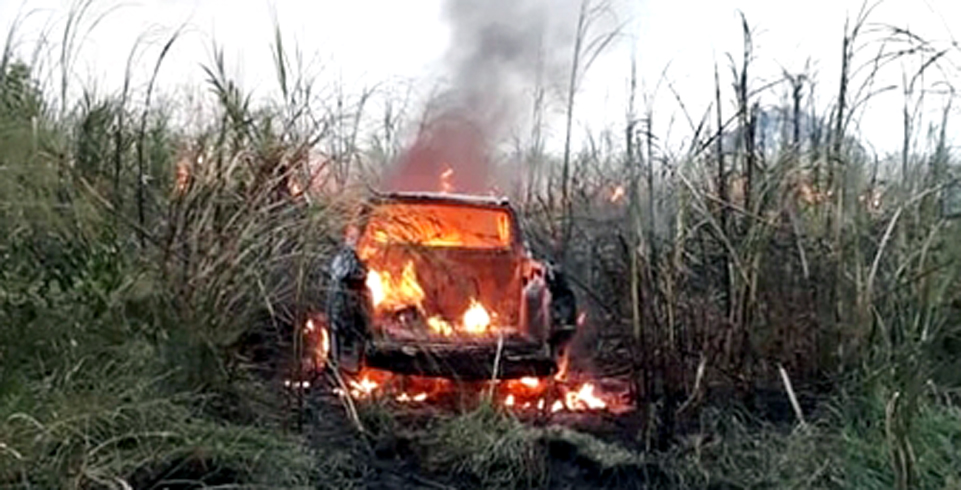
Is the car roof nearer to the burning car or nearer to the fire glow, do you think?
the burning car

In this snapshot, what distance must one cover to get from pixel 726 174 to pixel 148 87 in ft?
10.4

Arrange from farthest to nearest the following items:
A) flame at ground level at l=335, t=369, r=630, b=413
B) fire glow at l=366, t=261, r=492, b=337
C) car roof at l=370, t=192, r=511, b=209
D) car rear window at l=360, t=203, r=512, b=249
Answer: car roof at l=370, t=192, r=511, b=209 → fire glow at l=366, t=261, r=492, b=337 → flame at ground level at l=335, t=369, r=630, b=413 → car rear window at l=360, t=203, r=512, b=249

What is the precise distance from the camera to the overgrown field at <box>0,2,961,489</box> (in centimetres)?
566

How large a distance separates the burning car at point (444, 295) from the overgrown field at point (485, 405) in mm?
423

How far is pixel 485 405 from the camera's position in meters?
7.12

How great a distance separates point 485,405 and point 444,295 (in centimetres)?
125

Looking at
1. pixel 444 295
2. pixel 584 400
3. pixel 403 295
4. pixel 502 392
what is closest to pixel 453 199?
pixel 444 295

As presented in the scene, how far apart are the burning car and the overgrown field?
0.42m

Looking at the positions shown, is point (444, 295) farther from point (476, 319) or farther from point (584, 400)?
point (584, 400)

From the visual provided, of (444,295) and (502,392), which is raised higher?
(444,295)

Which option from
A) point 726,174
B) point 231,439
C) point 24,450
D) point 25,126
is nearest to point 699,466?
point 726,174

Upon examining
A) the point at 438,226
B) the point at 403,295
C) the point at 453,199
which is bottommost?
the point at 403,295

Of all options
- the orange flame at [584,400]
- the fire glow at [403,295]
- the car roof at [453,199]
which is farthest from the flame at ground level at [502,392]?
the car roof at [453,199]

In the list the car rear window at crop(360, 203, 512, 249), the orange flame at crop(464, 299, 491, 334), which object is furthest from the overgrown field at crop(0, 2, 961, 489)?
the orange flame at crop(464, 299, 491, 334)
